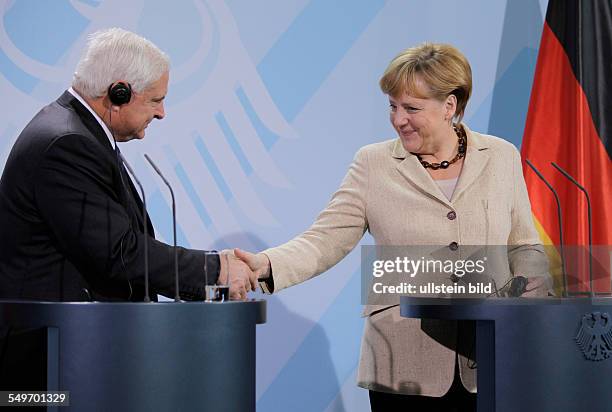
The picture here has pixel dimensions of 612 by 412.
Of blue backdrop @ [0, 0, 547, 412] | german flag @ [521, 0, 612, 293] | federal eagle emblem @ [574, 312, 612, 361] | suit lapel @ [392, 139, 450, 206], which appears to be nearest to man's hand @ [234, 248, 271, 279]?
suit lapel @ [392, 139, 450, 206]

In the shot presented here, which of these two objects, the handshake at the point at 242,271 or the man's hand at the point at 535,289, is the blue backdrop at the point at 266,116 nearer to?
the handshake at the point at 242,271

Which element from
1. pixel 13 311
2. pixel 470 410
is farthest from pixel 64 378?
pixel 470 410

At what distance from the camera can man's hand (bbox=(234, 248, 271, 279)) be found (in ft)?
8.14

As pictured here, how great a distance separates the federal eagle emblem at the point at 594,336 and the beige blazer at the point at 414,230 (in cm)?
42

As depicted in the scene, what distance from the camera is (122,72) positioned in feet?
7.38

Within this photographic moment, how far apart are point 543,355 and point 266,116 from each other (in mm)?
2041

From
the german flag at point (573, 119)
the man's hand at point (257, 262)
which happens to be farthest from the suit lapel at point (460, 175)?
the german flag at point (573, 119)

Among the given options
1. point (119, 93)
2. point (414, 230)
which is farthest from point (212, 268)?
point (414, 230)

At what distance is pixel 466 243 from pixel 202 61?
1.69 metres

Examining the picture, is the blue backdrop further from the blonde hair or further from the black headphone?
the black headphone

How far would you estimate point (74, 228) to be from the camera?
77.7 inches

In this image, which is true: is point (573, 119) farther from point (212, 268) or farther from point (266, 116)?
point (212, 268)

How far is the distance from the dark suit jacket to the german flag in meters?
1.86

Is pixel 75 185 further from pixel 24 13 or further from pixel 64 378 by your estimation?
pixel 24 13
